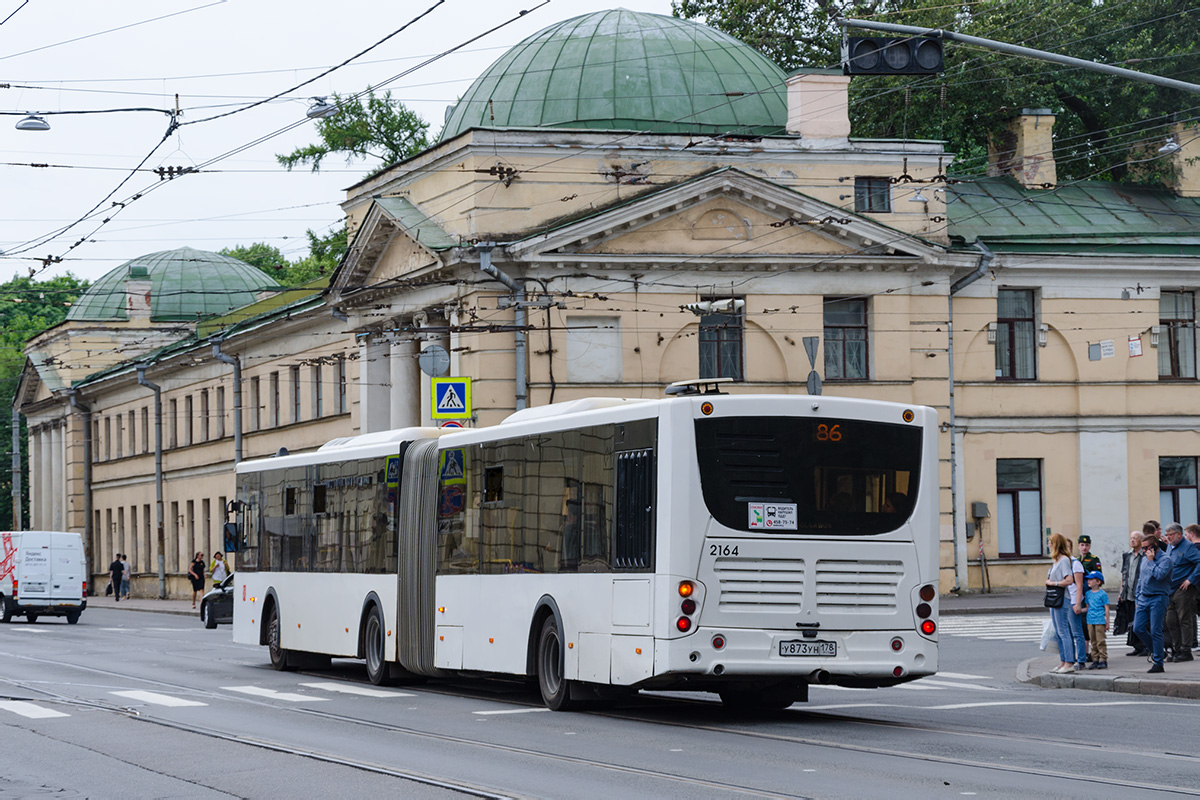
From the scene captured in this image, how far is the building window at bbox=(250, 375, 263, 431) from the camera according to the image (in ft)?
194

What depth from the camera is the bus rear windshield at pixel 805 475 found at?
1544 cm

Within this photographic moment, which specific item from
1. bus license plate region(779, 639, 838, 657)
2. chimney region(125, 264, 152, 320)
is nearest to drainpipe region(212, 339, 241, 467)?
chimney region(125, 264, 152, 320)

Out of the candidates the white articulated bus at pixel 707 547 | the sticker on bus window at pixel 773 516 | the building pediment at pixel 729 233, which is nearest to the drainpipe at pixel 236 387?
the building pediment at pixel 729 233

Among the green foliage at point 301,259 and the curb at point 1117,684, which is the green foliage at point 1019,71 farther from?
the curb at point 1117,684

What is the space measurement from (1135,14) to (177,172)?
3335cm

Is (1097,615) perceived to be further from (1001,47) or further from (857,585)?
(1001,47)

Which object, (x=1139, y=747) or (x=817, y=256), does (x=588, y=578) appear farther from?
(x=817, y=256)

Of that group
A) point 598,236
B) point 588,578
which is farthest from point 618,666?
point 598,236

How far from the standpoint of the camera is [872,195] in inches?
1722

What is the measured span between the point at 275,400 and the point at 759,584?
1733 inches

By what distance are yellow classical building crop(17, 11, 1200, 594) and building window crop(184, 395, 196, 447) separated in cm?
1681

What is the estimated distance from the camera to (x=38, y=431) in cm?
8644

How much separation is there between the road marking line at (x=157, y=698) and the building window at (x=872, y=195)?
27174 millimetres

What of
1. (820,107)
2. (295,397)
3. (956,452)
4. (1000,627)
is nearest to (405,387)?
(295,397)
